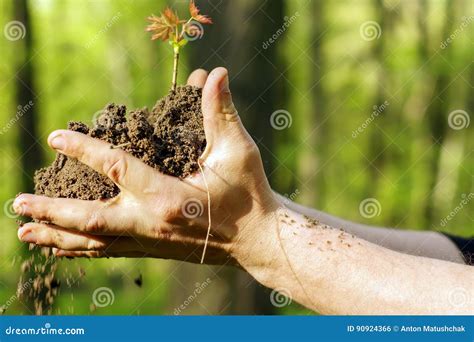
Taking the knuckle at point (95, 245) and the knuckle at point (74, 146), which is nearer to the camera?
the knuckle at point (74, 146)

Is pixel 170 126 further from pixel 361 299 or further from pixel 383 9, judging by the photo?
pixel 383 9

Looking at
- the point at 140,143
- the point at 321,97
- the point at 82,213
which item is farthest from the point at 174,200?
the point at 321,97

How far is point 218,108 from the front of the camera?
2564mm

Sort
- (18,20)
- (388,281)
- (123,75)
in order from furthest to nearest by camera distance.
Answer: (123,75), (18,20), (388,281)

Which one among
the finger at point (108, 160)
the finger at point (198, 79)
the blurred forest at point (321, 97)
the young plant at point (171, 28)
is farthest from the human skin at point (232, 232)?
the blurred forest at point (321, 97)

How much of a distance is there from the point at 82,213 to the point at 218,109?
76cm

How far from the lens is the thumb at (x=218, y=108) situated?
255 cm

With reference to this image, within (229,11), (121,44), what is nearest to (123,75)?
(121,44)

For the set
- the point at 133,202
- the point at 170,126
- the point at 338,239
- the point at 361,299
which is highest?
the point at 170,126

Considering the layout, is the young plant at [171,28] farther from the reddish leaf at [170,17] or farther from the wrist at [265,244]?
the wrist at [265,244]

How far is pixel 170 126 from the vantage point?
288 cm

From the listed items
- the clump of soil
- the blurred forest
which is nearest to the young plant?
the clump of soil

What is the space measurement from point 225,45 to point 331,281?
3.19 metres

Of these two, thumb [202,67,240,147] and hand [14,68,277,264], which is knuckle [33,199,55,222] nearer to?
hand [14,68,277,264]
